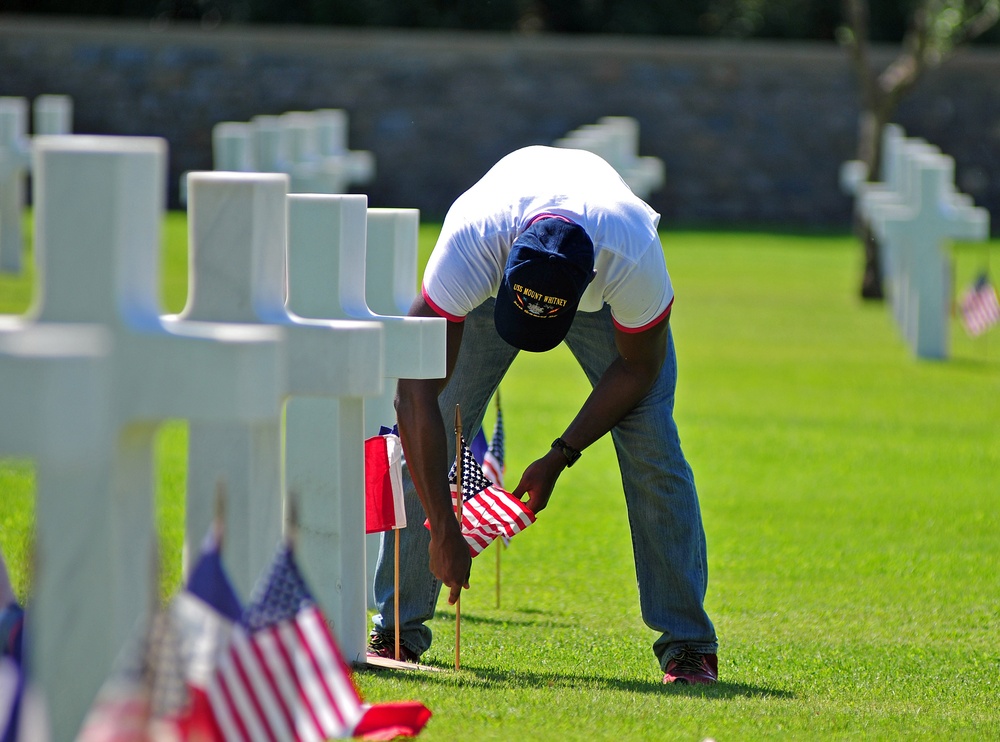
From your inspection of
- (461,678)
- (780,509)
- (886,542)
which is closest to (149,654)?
(461,678)

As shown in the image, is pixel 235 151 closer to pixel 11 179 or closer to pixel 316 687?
pixel 11 179

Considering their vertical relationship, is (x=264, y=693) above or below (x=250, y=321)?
below

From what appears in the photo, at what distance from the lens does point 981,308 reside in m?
15.3

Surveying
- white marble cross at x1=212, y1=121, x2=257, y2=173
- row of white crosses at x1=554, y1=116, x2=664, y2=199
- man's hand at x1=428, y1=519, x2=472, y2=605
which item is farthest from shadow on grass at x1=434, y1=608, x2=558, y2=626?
white marble cross at x1=212, y1=121, x2=257, y2=173

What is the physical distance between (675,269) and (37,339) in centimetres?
2074

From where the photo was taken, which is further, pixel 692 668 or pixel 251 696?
pixel 692 668

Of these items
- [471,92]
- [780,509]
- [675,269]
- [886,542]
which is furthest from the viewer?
[471,92]

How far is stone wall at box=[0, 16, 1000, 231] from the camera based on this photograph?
95.1ft

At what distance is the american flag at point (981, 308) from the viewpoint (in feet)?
49.7

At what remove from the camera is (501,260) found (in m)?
4.67

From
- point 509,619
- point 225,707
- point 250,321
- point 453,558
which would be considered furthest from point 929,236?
point 225,707

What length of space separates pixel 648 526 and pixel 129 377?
2.74m

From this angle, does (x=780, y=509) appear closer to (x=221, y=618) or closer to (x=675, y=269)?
(x=221, y=618)

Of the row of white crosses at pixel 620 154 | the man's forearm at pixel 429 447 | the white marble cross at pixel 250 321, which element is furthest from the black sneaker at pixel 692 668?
the row of white crosses at pixel 620 154
